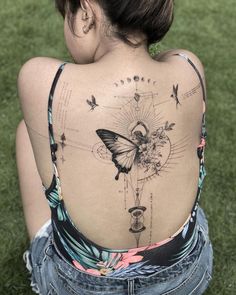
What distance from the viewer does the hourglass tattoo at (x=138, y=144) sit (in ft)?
4.70

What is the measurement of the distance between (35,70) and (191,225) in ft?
2.28

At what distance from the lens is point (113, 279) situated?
1606 mm

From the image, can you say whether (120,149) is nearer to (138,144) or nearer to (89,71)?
(138,144)

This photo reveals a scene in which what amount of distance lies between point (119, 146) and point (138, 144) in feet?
0.18

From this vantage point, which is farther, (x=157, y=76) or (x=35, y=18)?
(x=35, y=18)

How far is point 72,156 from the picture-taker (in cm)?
148

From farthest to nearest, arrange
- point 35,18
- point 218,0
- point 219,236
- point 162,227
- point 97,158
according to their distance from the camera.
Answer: point 218,0
point 35,18
point 219,236
point 162,227
point 97,158

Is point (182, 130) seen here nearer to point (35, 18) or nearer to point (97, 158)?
point (97, 158)

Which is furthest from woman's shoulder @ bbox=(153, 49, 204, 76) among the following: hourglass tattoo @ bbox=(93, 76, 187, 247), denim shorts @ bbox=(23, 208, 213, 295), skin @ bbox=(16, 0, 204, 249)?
denim shorts @ bbox=(23, 208, 213, 295)

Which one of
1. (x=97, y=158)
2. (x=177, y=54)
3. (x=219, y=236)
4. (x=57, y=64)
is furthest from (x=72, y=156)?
(x=219, y=236)

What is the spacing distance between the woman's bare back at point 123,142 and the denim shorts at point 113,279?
5.1 inches

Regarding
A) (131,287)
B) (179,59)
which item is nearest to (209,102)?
(179,59)

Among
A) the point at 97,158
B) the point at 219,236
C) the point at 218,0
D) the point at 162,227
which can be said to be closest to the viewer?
the point at 97,158

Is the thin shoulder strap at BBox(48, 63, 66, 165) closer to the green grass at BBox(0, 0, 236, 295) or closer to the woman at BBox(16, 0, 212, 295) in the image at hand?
the woman at BBox(16, 0, 212, 295)
